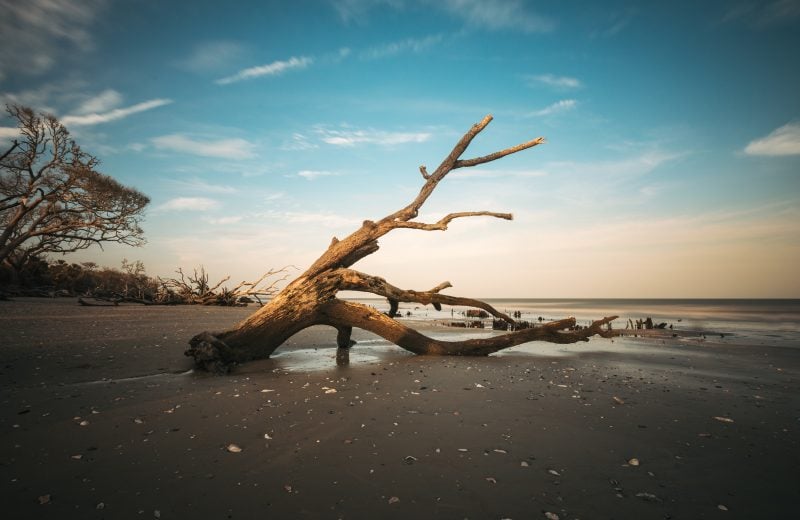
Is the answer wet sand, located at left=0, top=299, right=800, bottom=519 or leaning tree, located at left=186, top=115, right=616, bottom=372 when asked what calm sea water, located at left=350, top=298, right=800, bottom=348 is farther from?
wet sand, located at left=0, top=299, right=800, bottom=519

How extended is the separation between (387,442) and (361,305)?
4905 millimetres

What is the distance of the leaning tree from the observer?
23.5 ft

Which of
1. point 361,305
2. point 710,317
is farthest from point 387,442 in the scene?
point 710,317

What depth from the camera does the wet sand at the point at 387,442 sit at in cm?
229

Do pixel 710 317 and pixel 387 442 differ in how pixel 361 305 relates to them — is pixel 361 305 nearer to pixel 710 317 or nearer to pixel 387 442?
pixel 387 442

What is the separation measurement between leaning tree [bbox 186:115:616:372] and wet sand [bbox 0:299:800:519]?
1.00 metres

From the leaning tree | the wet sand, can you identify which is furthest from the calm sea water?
the wet sand

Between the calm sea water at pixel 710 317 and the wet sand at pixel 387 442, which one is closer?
the wet sand at pixel 387 442

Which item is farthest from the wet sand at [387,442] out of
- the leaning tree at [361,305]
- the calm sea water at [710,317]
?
the calm sea water at [710,317]

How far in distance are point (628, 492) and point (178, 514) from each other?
2936 millimetres

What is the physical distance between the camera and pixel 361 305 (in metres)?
8.02

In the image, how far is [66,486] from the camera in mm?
2383

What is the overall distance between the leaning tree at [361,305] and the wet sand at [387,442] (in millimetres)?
998

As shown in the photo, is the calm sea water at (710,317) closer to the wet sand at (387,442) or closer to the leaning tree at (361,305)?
the leaning tree at (361,305)
